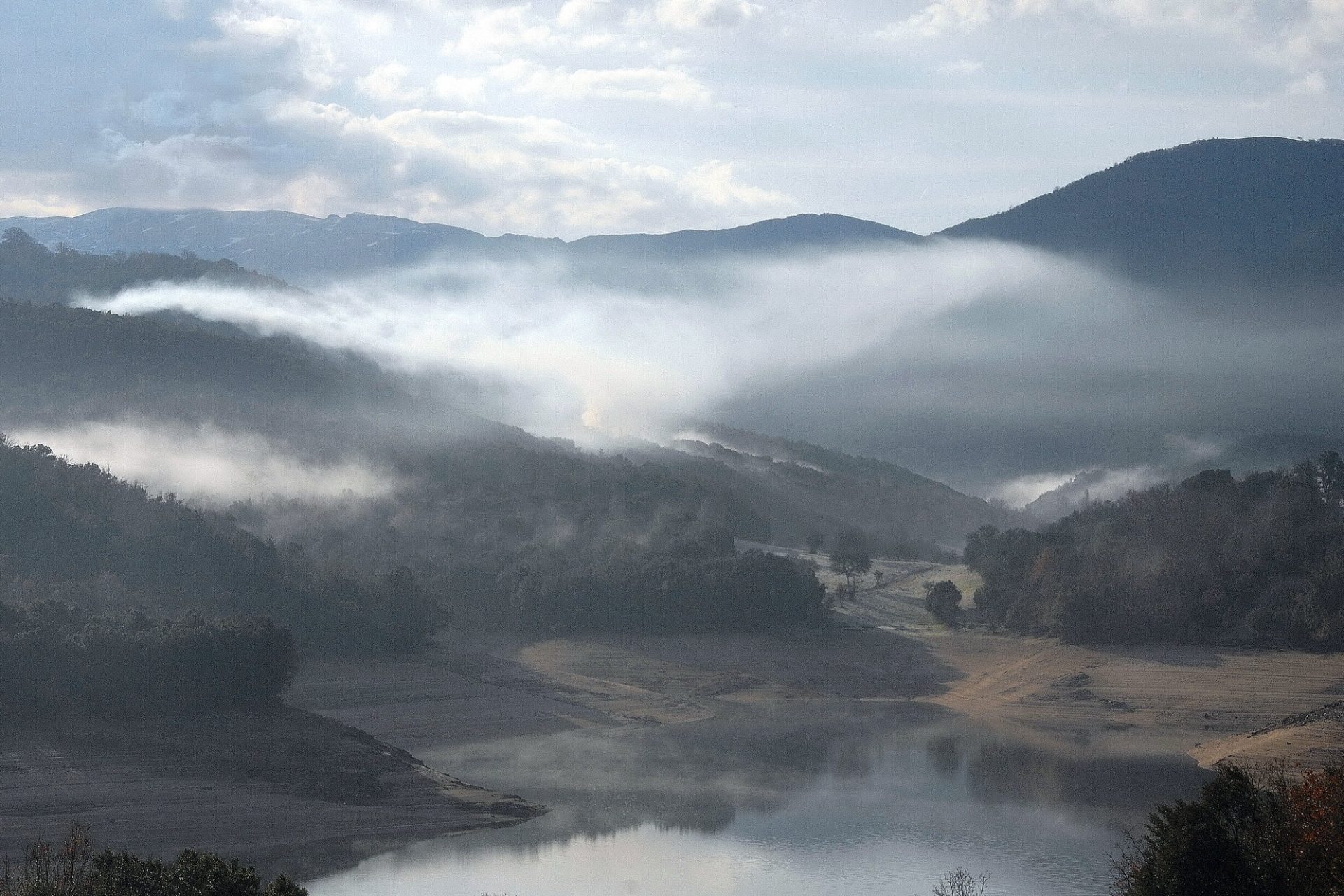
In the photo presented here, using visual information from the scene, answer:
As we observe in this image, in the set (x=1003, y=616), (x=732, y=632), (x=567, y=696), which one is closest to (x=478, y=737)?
(x=567, y=696)

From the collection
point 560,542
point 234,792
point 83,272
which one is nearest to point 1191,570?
point 560,542

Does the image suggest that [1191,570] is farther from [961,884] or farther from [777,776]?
[961,884]

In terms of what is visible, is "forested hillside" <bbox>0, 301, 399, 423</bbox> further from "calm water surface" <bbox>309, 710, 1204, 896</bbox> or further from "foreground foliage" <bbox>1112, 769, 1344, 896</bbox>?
"foreground foliage" <bbox>1112, 769, 1344, 896</bbox>

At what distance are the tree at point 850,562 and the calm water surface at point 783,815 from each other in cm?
3363

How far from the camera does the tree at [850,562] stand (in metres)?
108

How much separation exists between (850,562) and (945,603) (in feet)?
47.9

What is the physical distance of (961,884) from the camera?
37781 millimetres

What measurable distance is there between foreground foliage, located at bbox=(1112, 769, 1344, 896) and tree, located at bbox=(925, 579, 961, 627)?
67452mm

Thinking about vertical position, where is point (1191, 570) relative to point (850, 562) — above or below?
above

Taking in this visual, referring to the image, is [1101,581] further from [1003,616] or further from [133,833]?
[133,833]

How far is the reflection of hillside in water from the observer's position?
173 ft

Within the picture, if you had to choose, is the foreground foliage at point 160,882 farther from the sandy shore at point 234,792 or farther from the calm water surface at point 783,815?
the sandy shore at point 234,792

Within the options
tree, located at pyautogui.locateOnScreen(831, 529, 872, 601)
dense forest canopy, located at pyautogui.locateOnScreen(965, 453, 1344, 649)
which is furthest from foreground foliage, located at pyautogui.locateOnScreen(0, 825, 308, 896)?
tree, located at pyautogui.locateOnScreen(831, 529, 872, 601)

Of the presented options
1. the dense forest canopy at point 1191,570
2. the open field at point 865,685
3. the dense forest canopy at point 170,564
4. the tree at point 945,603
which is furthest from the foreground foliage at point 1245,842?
the tree at point 945,603
